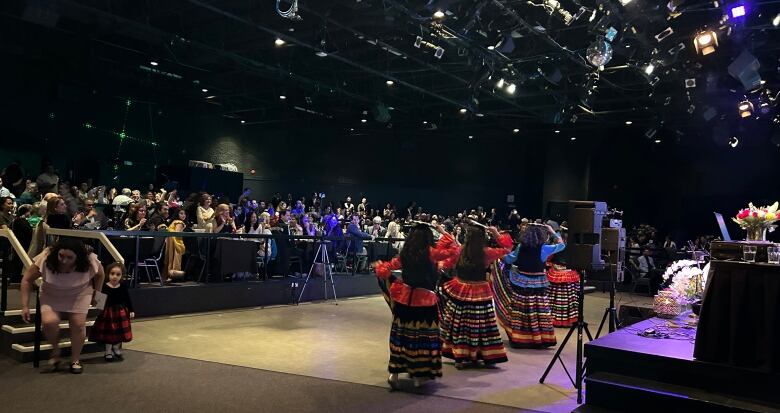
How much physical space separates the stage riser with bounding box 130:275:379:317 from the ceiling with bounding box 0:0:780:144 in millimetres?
4569

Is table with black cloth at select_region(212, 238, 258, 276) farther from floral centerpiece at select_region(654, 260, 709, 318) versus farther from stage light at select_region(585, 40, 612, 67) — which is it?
stage light at select_region(585, 40, 612, 67)

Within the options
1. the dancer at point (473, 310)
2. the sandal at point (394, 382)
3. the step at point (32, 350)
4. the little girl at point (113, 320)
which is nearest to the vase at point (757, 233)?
the dancer at point (473, 310)

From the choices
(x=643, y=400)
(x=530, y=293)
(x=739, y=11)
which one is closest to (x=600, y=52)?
(x=739, y=11)

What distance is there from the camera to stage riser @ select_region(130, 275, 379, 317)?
7.90 m

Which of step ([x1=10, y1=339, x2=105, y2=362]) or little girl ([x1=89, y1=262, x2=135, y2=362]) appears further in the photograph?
little girl ([x1=89, y1=262, x2=135, y2=362])

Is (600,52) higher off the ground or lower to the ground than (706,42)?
lower

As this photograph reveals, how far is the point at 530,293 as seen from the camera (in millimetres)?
7051

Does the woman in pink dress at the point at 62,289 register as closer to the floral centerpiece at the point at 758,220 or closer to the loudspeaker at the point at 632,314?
the floral centerpiece at the point at 758,220

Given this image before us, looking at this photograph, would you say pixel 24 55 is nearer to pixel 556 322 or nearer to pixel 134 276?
pixel 134 276

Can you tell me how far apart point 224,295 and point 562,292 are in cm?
499

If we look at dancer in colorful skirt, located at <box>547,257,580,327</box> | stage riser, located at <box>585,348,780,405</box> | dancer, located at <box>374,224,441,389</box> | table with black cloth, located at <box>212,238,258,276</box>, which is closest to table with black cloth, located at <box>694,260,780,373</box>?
stage riser, located at <box>585,348,780,405</box>

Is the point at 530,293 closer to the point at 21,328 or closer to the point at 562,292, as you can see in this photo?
the point at 562,292

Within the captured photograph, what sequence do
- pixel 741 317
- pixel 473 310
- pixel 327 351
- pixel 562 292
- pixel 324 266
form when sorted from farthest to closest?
pixel 324 266 < pixel 562 292 < pixel 327 351 < pixel 473 310 < pixel 741 317

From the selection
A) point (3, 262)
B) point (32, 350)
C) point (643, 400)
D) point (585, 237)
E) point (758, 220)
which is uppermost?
point (758, 220)
